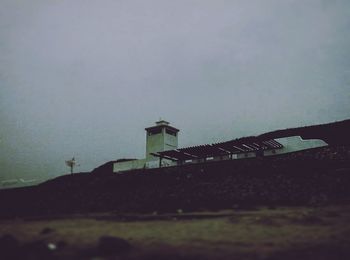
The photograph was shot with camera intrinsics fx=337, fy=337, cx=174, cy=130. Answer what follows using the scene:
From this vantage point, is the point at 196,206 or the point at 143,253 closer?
the point at 143,253

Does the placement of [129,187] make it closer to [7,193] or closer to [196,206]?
[196,206]

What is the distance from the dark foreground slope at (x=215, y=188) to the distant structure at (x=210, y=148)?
10.4 feet

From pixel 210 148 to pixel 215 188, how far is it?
9.23 meters

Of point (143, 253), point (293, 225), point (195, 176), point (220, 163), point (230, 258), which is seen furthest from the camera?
point (220, 163)

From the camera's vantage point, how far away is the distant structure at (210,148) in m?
24.0

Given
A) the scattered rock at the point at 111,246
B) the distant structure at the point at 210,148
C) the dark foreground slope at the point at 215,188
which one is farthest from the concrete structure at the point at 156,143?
the scattered rock at the point at 111,246

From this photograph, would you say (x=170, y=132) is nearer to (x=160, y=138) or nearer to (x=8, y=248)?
(x=160, y=138)

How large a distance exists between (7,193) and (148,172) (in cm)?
1217

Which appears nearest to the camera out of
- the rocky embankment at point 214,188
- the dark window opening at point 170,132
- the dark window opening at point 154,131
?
the rocky embankment at point 214,188

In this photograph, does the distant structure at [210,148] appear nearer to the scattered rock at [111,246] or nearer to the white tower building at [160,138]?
the white tower building at [160,138]

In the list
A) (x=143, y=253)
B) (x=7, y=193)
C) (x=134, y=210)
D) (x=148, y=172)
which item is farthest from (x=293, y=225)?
(x=7, y=193)

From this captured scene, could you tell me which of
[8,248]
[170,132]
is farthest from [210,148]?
[8,248]

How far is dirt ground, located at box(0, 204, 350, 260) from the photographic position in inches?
227

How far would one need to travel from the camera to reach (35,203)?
19719 mm
